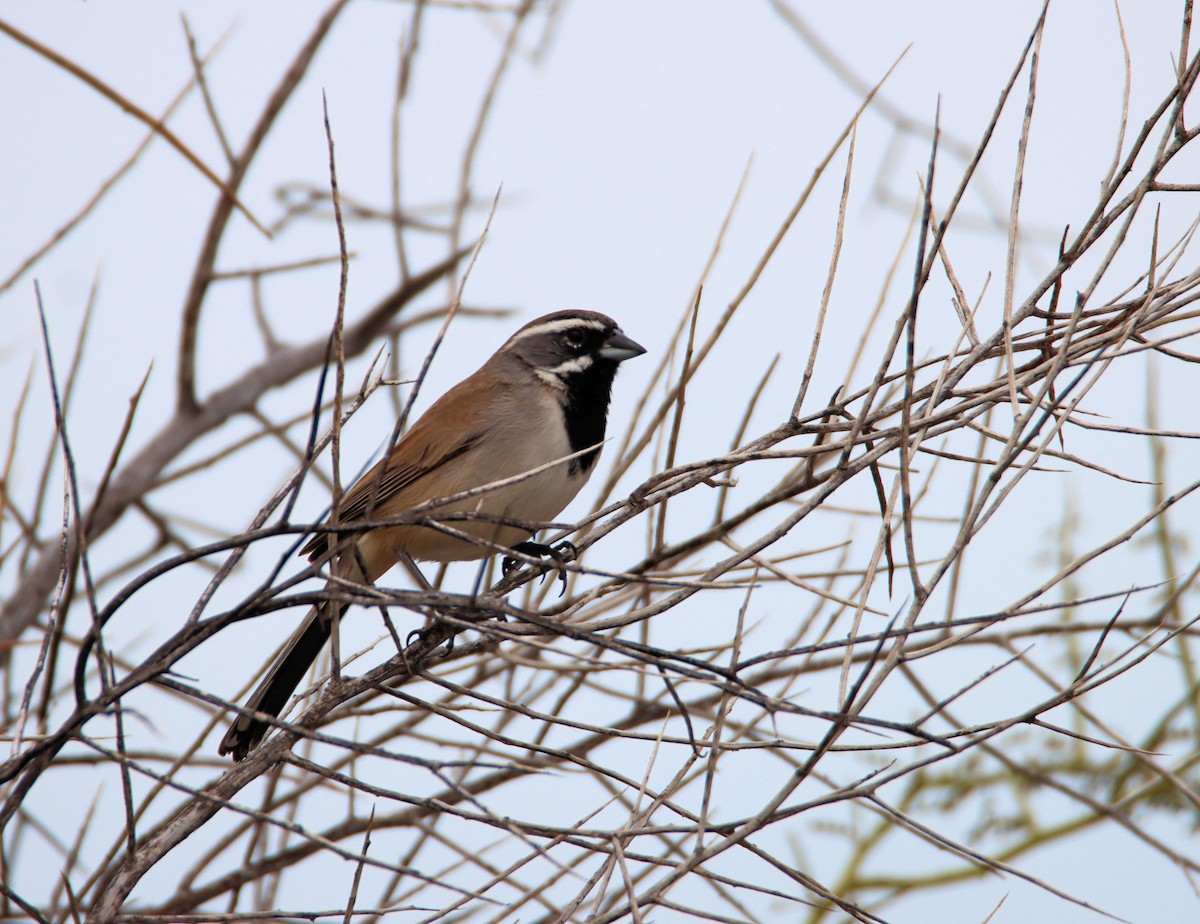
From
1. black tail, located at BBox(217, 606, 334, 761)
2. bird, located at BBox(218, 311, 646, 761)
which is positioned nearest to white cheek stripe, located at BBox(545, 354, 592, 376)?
bird, located at BBox(218, 311, 646, 761)

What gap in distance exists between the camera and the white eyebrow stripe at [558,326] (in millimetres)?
5359

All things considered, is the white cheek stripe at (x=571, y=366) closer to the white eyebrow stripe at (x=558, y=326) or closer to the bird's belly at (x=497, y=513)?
the white eyebrow stripe at (x=558, y=326)

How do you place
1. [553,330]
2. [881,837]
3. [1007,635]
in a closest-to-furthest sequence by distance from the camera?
[1007,635], [881,837], [553,330]

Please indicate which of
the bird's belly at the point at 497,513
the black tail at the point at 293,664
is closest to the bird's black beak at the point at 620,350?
the bird's belly at the point at 497,513

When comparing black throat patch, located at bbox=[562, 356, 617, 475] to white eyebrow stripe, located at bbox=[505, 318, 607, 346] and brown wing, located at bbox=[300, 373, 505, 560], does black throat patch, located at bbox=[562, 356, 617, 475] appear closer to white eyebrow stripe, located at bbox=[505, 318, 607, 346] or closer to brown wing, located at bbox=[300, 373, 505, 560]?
white eyebrow stripe, located at bbox=[505, 318, 607, 346]

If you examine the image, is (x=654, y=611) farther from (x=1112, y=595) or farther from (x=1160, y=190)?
(x=1160, y=190)

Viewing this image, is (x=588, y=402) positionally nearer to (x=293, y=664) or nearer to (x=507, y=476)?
(x=507, y=476)

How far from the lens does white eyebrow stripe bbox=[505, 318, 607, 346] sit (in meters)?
5.36

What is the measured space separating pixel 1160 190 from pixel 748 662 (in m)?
1.40

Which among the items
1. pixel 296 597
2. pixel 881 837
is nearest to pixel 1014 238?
pixel 296 597

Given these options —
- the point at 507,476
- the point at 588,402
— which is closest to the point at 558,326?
the point at 588,402

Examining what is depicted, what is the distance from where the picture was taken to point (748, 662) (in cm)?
236

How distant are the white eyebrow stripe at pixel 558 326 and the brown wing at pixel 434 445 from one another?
0.47 metres

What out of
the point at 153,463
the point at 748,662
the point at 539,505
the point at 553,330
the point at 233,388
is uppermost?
the point at 553,330
